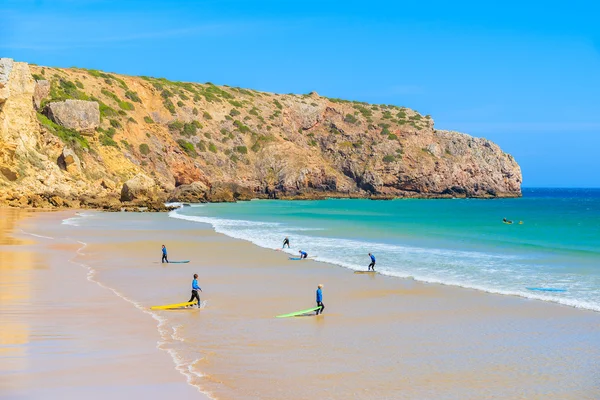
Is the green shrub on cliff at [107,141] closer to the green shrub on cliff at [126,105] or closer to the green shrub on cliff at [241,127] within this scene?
the green shrub on cliff at [126,105]

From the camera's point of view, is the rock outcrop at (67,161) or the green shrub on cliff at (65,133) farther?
the green shrub on cliff at (65,133)

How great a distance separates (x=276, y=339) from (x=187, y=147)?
9264 cm

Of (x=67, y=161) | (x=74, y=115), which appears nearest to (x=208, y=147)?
(x=74, y=115)

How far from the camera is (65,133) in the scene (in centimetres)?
7962

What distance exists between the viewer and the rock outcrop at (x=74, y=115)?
8269 centimetres

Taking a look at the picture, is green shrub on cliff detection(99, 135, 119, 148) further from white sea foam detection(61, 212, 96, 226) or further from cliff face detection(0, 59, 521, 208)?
white sea foam detection(61, 212, 96, 226)

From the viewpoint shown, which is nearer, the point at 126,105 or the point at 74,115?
the point at 74,115

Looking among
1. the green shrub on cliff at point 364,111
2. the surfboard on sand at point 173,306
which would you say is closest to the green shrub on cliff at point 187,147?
the green shrub on cliff at point 364,111

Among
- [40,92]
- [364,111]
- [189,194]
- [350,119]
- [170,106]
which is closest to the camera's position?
[189,194]

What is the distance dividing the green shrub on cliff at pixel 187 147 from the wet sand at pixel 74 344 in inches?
3244

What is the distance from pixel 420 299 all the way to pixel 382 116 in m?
121

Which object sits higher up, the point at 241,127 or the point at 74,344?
the point at 241,127

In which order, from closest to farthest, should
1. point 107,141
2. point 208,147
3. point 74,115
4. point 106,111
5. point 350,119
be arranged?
point 74,115
point 107,141
point 106,111
point 208,147
point 350,119

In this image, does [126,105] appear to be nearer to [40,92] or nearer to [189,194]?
[40,92]
